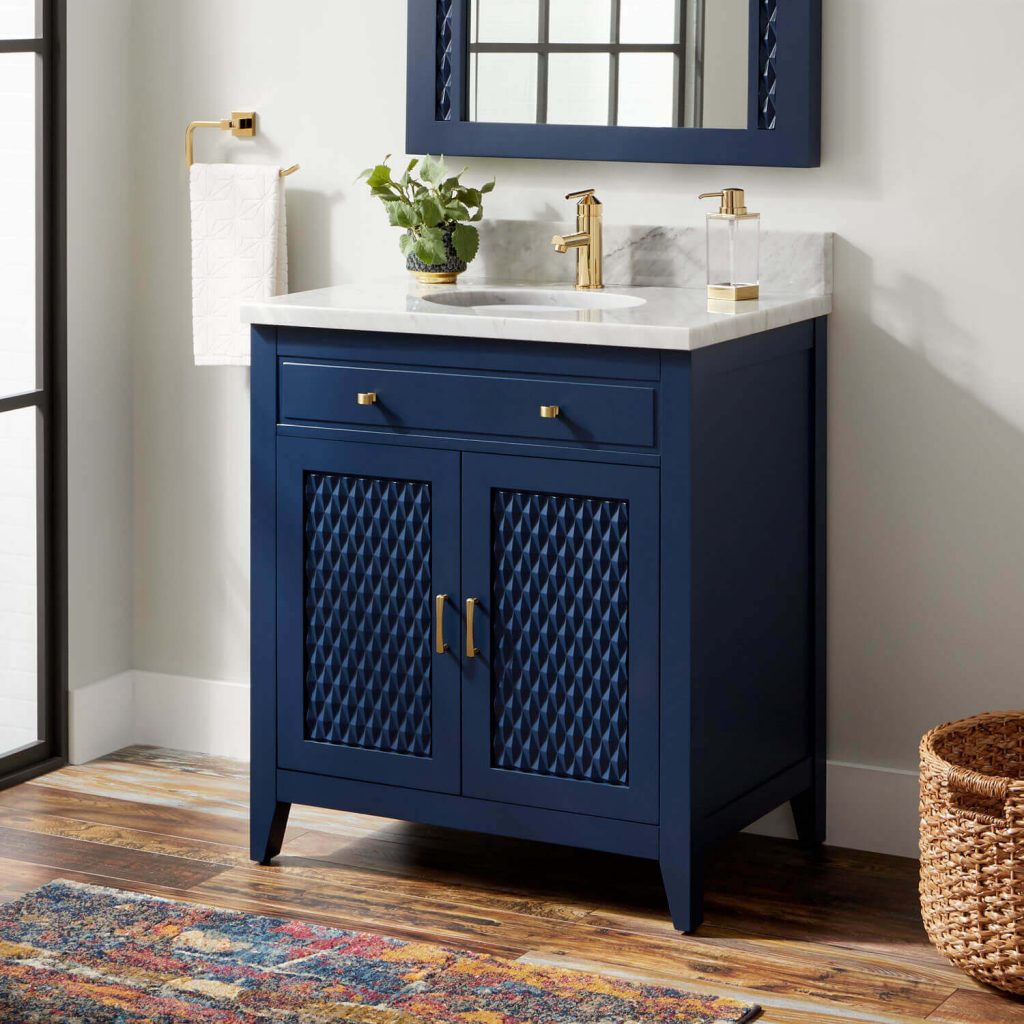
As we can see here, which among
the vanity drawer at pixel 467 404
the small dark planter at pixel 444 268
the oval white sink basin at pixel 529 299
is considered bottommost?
the vanity drawer at pixel 467 404

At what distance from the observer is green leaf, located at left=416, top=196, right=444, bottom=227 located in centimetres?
301

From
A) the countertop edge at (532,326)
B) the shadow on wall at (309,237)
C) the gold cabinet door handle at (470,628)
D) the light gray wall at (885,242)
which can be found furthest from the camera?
the shadow on wall at (309,237)

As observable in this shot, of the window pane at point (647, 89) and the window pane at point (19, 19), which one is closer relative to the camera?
the window pane at point (647, 89)

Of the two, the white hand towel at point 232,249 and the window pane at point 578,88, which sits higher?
the window pane at point 578,88

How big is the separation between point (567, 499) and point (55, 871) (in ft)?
3.51

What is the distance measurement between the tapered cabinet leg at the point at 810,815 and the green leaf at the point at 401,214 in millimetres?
1202

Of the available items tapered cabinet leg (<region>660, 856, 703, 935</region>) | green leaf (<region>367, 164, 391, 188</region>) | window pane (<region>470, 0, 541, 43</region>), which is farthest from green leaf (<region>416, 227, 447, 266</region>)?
tapered cabinet leg (<region>660, 856, 703, 935</region>)

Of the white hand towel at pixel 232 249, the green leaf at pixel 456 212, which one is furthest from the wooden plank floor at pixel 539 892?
the green leaf at pixel 456 212

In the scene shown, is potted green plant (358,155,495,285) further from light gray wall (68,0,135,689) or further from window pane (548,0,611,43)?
light gray wall (68,0,135,689)

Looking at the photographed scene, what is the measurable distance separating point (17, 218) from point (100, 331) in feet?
0.96

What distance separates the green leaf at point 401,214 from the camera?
304 cm

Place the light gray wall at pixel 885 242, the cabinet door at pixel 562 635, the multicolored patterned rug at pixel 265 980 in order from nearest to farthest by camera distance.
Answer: the multicolored patterned rug at pixel 265 980 → the cabinet door at pixel 562 635 → the light gray wall at pixel 885 242

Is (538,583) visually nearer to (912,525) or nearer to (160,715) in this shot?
(912,525)

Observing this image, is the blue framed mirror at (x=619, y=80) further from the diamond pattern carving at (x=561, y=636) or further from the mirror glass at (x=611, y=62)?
the diamond pattern carving at (x=561, y=636)
